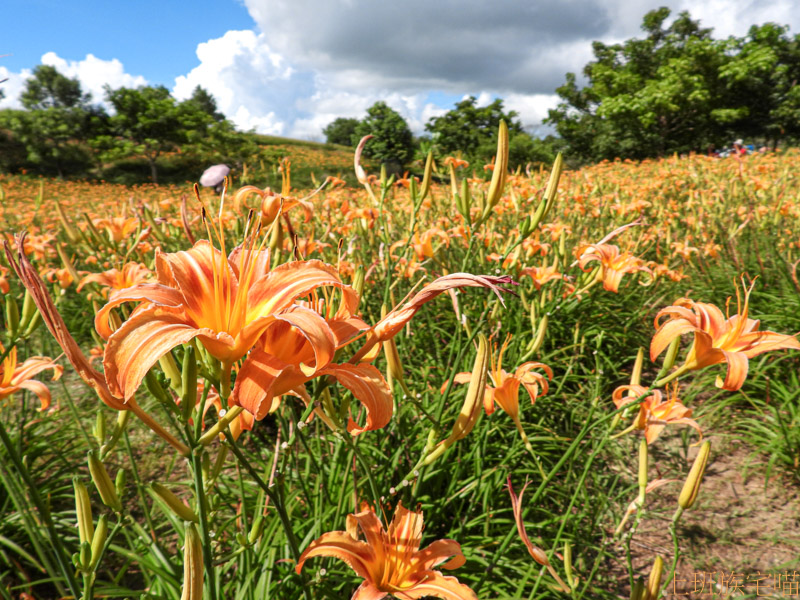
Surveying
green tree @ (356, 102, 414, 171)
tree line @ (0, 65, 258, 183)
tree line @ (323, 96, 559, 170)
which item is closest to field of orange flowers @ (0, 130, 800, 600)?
tree line @ (323, 96, 559, 170)

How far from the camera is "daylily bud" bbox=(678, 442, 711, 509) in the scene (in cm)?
101

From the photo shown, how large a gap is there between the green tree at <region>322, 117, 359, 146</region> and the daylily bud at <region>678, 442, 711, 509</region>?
44.0 m

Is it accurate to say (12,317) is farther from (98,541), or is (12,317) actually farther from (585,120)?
(585,120)

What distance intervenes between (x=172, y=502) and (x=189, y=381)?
22cm

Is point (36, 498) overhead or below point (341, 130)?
below

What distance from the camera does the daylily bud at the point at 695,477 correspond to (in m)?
1.01

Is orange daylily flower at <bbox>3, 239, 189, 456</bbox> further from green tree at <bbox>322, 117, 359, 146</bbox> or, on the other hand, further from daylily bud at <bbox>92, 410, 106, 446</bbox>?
green tree at <bbox>322, 117, 359, 146</bbox>

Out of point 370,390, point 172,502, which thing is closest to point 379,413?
point 370,390

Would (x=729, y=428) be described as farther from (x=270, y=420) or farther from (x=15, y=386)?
(x=15, y=386)

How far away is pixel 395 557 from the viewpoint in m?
1.00

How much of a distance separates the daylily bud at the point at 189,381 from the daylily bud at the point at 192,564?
177 mm

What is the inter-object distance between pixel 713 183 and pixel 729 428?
13.3ft

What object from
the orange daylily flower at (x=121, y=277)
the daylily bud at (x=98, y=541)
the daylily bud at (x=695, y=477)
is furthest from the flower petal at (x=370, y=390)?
the orange daylily flower at (x=121, y=277)

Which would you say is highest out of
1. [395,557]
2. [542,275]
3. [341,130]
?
[341,130]
